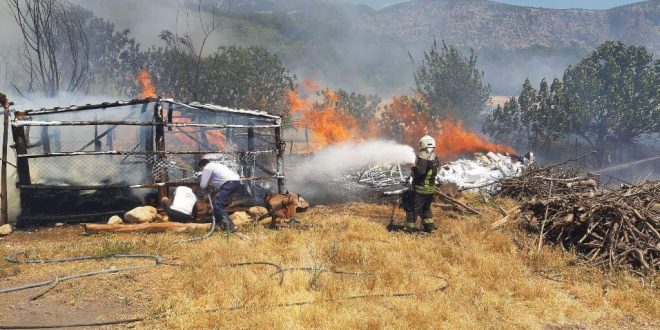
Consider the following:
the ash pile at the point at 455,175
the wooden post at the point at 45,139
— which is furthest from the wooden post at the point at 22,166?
the ash pile at the point at 455,175

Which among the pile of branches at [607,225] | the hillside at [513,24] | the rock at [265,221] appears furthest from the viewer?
the hillside at [513,24]

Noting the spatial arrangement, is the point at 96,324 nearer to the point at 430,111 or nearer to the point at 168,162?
the point at 168,162

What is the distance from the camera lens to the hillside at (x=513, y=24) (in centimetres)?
9788

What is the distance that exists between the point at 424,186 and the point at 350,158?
10.8 meters

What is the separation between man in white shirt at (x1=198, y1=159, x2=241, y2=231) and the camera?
934 cm

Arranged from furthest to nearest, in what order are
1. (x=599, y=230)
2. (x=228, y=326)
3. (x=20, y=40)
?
(x=20, y=40) → (x=599, y=230) → (x=228, y=326)

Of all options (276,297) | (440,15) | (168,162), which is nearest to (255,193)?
(168,162)

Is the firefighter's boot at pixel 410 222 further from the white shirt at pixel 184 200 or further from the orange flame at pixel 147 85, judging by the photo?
the orange flame at pixel 147 85

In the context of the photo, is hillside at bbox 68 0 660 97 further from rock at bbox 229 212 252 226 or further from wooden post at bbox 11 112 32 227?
rock at bbox 229 212 252 226

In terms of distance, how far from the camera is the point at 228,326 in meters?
4.89

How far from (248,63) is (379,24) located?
292 ft

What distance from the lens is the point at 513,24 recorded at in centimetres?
10181

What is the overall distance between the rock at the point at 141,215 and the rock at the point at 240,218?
5.78 feet

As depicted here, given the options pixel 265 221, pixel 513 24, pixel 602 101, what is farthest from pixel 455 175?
pixel 513 24
